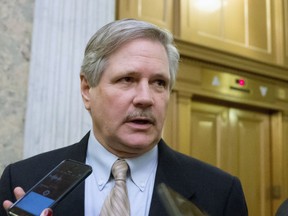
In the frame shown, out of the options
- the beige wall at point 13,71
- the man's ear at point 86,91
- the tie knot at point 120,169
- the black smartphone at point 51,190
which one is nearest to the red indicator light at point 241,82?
the beige wall at point 13,71

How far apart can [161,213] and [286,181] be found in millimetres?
3181

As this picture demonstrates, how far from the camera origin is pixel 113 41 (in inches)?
53.9

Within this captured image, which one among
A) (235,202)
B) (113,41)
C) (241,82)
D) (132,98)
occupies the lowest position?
(235,202)

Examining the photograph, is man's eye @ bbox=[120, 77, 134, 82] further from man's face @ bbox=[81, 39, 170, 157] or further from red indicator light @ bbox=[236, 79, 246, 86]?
red indicator light @ bbox=[236, 79, 246, 86]

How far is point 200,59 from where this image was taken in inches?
145

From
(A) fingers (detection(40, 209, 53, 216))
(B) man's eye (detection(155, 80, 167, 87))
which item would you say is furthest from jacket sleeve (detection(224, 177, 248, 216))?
(A) fingers (detection(40, 209, 53, 216))

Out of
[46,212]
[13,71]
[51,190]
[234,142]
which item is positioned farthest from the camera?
[234,142]

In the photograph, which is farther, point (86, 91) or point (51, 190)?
point (86, 91)

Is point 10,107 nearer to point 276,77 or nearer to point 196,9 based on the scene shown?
point 196,9

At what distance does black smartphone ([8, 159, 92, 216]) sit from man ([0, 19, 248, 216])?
0.94 ft

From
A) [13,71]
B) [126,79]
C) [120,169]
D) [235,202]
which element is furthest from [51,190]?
[13,71]

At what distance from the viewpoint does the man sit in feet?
4.33

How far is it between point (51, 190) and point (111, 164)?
38cm

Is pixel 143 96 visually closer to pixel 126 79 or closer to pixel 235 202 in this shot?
pixel 126 79
